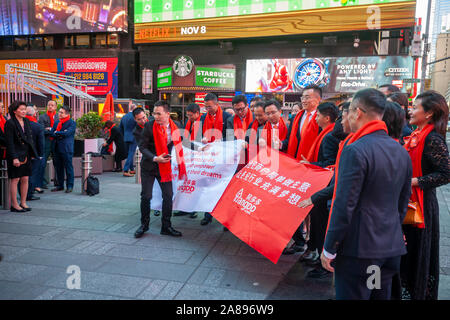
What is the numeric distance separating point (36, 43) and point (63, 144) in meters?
22.9

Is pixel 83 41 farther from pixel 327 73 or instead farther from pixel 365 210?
pixel 365 210

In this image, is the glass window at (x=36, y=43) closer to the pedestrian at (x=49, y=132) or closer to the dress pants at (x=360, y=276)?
the pedestrian at (x=49, y=132)

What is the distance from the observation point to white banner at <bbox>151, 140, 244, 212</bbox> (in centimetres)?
508

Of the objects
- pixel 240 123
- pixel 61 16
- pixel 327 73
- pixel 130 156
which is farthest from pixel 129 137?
pixel 61 16

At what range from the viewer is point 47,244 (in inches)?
185

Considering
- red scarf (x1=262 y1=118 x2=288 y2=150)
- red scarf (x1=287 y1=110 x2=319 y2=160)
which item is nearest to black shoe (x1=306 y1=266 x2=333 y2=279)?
red scarf (x1=287 y1=110 x2=319 y2=160)

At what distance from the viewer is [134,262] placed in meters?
4.16

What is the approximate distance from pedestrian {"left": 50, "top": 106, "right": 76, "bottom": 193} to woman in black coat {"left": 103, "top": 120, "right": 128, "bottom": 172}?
3040mm

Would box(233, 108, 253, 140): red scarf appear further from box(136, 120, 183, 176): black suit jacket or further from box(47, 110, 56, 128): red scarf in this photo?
box(47, 110, 56, 128): red scarf

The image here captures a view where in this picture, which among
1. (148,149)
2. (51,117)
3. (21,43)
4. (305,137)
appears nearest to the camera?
(305,137)

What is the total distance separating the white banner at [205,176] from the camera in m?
5.08

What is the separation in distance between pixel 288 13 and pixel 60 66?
54.7ft

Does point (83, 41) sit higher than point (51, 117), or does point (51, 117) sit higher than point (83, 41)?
point (83, 41)

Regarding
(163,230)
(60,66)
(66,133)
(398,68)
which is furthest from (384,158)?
A: (60,66)
